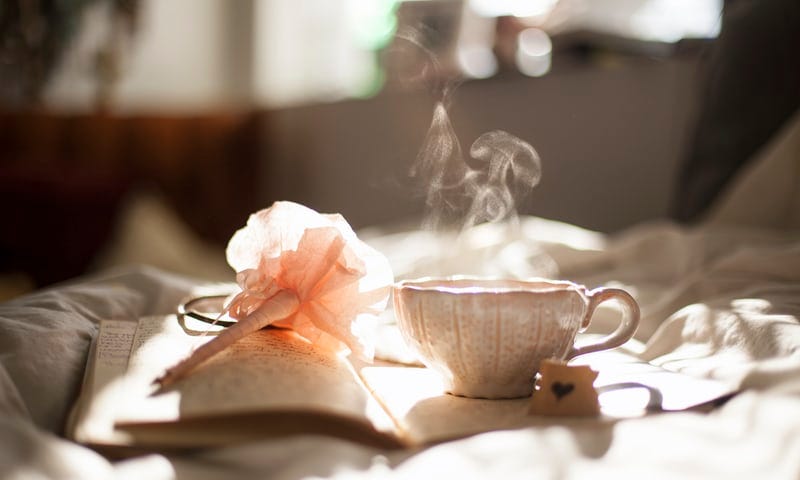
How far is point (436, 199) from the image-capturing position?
104cm

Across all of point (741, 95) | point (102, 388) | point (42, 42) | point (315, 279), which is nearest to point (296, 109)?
point (42, 42)

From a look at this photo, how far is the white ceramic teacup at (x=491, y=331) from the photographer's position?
1.82 ft

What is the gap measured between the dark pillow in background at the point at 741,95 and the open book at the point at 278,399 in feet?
2.71

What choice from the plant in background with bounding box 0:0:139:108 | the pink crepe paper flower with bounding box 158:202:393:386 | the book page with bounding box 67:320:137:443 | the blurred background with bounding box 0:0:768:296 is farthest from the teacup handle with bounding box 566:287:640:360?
the plant in background with bounding box 0:0:139:108

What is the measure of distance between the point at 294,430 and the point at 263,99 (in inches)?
112

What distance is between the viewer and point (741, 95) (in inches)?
53.2

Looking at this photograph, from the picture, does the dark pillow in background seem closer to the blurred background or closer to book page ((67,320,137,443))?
the blurred background

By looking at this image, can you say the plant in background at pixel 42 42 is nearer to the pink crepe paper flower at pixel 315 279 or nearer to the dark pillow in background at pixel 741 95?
the dark pillow in background at pixel 741 95

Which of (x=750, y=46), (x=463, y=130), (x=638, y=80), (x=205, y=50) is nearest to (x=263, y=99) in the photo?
(x=205, y=50)

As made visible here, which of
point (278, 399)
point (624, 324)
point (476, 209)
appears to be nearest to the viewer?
point (278, 399)

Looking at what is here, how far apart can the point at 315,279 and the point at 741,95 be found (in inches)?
38.3

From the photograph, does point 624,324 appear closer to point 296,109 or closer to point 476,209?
point 476,209

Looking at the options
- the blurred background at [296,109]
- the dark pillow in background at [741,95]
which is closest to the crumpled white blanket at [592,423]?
the dark pillow in background at [741,95]

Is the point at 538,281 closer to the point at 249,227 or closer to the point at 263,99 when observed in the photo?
the point at 249,227
